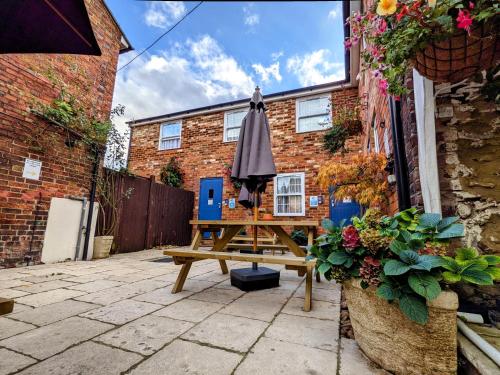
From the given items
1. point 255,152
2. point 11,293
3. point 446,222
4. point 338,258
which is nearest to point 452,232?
point 446,222

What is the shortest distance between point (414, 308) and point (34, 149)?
496cm

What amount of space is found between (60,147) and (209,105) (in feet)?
18.2

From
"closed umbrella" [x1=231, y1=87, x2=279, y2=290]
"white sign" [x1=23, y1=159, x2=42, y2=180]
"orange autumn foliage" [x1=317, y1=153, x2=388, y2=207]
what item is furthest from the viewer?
"white sign" [x1=23, y1=159, x2=42, y2=180]

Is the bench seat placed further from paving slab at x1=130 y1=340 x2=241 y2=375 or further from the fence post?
the fence post

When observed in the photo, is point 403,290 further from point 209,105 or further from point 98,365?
point 209,105

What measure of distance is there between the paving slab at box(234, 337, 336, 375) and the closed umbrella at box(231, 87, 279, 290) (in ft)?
4.12

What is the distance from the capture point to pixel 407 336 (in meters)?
1.12

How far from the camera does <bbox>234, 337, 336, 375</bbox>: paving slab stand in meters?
1.16

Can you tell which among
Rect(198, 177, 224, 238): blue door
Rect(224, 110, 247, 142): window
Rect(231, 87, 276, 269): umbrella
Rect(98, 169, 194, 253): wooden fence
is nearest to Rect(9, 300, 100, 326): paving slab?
Rect(231, 87, 276, 269): umbrella

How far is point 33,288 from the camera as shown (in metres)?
2.50

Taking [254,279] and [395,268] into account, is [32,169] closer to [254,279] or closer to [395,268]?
[254,279]

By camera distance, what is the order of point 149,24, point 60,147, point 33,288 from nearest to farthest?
point 149,24
point 33,288
point 60,147

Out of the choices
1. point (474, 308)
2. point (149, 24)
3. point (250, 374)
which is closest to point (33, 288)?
point (250, 374)

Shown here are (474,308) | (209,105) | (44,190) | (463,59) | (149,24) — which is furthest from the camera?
(209,105)
